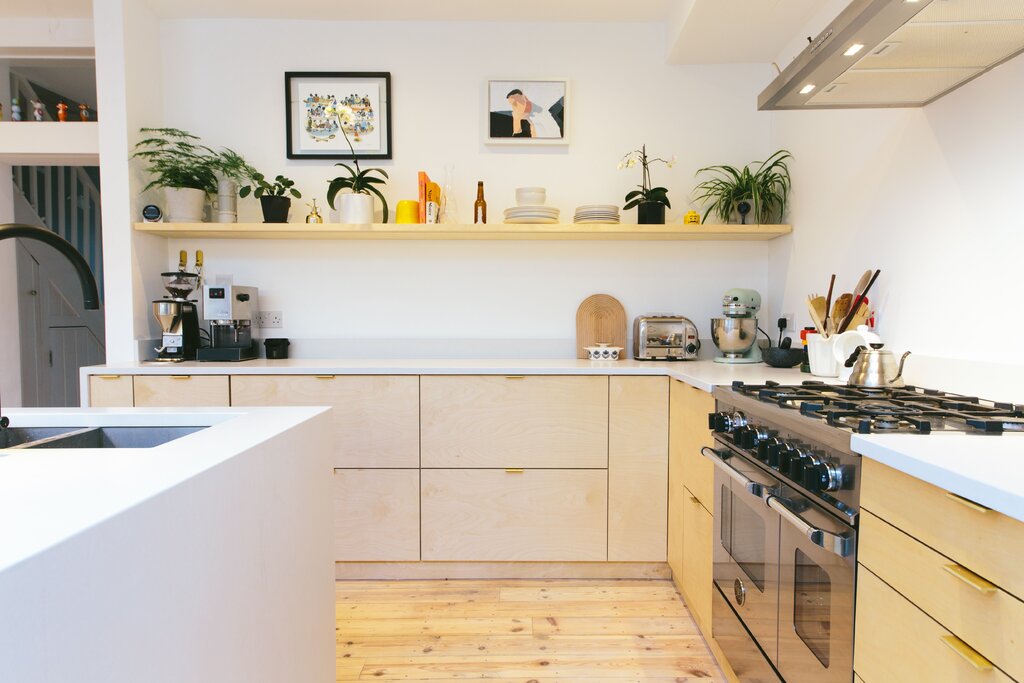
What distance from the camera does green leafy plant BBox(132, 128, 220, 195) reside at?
2838 mm

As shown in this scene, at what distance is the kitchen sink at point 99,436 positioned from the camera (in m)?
1.30

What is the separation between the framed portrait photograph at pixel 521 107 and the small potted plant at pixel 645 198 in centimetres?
38

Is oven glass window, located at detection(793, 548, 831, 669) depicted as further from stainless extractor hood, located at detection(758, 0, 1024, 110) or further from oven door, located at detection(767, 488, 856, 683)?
stainless extractor hood, located at detection(758, 0, 1024, 110)

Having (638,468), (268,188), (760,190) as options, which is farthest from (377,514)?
(760,190)

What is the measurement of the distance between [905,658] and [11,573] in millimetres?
1217

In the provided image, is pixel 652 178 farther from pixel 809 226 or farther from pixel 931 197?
pixel 931 197

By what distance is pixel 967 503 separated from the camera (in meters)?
0.80

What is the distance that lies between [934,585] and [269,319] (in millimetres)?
2996

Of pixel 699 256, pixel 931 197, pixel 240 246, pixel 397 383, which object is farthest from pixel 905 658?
pixel 240 246

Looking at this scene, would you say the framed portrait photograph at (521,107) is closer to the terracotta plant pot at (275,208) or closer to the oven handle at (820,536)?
the terracotta plant pot at (275,208)

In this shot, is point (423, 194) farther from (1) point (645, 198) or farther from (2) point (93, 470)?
(2) point (93, 470)

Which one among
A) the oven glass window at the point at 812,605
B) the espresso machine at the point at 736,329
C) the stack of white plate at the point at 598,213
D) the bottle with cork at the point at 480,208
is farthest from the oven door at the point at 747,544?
the bottle with cork at the point at 480,208

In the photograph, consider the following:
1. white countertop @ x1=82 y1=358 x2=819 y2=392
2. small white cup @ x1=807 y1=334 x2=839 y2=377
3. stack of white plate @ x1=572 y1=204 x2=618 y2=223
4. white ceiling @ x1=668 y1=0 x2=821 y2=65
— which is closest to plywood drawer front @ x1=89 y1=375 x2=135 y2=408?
white countertop @ x1=82 y1=358 x2=819 y2=392

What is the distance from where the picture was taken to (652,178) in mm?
3084
